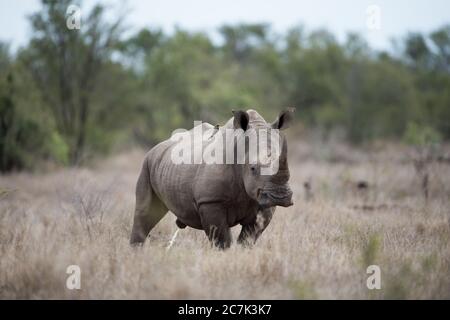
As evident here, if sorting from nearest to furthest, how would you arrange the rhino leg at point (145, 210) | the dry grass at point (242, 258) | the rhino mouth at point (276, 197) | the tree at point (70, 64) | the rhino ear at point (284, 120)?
the dry grass at point (242, 258) → the rhino mouth at point (276, 197) → the rhino ear at point (284, 120) → the rhino leg at point (145, 210) → the tree at point (70, 64)

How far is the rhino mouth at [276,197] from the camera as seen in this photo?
5.69m

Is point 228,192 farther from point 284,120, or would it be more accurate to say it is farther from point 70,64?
point 70,64

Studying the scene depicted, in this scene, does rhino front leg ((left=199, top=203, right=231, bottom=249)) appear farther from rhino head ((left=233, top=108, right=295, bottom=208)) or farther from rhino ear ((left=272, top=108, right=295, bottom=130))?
rhino ear ((left=272, top=108, right=295, bottom=130))

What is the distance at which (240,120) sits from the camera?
6246 millimetres

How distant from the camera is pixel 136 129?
96.7 ft

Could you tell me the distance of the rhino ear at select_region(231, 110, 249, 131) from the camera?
6211 mm

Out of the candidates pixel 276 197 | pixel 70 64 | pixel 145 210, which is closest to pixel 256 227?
pixel 276 197

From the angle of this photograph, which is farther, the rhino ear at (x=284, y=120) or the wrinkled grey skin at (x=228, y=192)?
the rhino ear at (x=284, y=120)

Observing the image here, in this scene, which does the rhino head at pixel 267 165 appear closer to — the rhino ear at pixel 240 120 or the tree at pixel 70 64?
the rhino ear at pixel 240 120

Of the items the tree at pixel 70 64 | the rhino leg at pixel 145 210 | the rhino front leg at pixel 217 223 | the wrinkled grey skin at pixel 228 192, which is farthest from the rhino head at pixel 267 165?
the tree at pixel 70 64

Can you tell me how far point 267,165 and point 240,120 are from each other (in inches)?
26.6

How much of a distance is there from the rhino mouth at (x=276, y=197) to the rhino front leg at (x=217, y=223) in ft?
2.17
